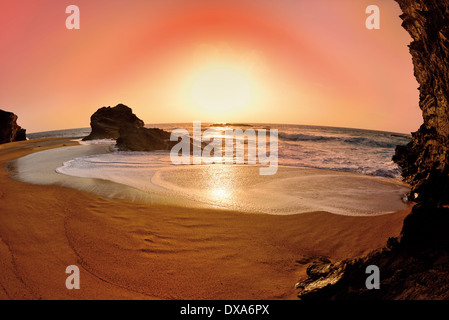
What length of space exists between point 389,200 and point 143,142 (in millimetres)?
16074

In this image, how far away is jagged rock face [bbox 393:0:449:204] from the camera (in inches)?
158


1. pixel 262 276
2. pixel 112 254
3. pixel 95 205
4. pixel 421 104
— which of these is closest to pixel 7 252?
pixel 112 254

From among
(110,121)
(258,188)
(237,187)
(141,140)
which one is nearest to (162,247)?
(237,187)

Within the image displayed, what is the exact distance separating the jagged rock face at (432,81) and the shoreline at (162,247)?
4.85 ft

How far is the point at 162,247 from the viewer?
12.3ft

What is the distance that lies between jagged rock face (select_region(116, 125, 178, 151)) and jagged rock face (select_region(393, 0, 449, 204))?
15.7 m

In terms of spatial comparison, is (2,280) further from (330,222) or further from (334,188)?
(334,188)

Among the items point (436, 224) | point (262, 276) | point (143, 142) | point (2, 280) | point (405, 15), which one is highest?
point (405, 15)

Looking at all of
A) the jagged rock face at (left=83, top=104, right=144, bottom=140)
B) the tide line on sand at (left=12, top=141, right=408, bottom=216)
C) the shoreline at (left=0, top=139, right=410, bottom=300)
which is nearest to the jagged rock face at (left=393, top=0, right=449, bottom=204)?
the tide line on sand at (left=12, top=141, right=408, bottom=216)

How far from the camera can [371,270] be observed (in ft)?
8.44

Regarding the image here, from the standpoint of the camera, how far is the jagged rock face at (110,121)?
97.3 ft

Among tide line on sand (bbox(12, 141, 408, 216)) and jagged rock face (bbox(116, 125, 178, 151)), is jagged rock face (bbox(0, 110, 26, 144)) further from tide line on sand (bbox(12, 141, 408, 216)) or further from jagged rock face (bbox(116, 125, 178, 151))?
tide line on sand (bbox(12, 141, 408, 216))

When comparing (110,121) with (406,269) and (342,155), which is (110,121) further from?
(406,269)

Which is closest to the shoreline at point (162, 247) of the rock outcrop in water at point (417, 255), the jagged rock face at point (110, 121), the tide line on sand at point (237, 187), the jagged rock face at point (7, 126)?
the rock outcrop in water at point (417, 255)
